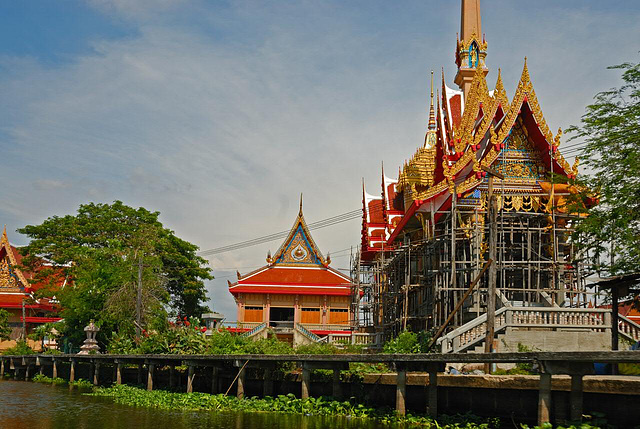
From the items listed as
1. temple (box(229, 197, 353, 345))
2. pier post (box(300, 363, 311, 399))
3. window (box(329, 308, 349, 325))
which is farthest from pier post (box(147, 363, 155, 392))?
window (box(329, 308, 349, 325))

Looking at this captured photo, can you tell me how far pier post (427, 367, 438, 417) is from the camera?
13703mm

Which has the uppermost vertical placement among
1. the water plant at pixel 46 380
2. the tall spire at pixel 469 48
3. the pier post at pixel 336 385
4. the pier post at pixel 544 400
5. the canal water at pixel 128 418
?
the tall spire at pixel 469 48

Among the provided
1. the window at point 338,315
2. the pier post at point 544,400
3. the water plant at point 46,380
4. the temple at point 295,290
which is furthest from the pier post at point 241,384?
the window at point 338,315

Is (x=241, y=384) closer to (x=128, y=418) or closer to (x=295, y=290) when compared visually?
(x=128, y=418)

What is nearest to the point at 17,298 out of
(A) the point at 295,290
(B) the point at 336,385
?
(A) the point at 295,290

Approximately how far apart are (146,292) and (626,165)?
21.4 meters

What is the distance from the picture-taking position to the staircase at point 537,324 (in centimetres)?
1788

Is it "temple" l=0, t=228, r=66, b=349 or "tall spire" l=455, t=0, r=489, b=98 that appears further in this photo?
"temple" l=0, t=228, r=66, b=349

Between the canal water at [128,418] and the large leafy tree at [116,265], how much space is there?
A: 9.88m

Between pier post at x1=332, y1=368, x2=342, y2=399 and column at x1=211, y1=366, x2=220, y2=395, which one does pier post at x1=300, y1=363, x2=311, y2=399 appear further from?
column at x1=211, y1=366, x2=220, y2=395

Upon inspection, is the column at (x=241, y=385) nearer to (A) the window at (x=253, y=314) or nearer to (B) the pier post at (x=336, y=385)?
(B) the pier post at (x=336, y=385)

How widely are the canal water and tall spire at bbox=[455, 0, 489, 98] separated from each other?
20.3 meters

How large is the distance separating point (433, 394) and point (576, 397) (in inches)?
136

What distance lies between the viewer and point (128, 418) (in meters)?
16.5
